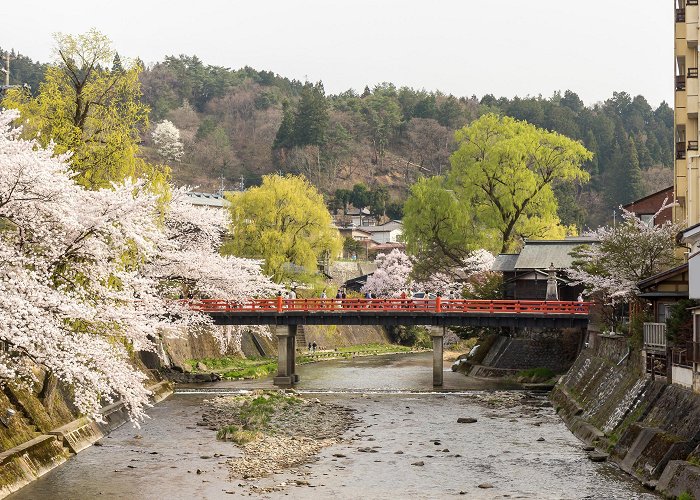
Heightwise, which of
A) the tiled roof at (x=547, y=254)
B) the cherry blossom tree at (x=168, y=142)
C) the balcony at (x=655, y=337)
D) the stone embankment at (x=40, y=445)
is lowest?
the stone embankment at (x=40, y=445)

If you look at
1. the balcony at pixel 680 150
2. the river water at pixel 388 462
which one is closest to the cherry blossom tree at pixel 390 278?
the river water at pixel 388 462

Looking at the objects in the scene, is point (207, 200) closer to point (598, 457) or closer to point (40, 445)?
point (40, 445)

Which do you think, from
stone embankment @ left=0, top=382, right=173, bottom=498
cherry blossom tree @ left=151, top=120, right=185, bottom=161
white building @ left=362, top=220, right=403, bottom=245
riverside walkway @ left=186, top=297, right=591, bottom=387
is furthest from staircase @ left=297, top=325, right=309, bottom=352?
cherry blossom tree @ left=151, top=120, right=185, bottom=161

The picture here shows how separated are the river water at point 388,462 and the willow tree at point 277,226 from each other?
1553cm

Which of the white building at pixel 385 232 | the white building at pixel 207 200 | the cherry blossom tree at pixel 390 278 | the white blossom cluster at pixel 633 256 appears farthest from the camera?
the white building at pixel 385 232

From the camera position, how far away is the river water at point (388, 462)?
24812 millimetres

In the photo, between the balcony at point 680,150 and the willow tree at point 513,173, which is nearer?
the balcony at point 680,150

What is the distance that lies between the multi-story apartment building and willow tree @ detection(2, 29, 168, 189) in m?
21.7

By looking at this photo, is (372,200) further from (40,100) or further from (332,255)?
(40,100)

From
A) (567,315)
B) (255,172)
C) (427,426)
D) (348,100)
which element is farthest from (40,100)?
(348,100)

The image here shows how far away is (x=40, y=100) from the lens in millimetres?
35062

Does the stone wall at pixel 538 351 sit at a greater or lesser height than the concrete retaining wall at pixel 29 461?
lesser

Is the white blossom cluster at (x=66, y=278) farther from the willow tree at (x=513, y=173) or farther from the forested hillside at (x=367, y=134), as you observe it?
the forested hillside at (x=367, y=134)

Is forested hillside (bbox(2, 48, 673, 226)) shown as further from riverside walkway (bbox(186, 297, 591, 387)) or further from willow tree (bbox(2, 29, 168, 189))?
willow tree (bbox(2, 29, 168, 189))
